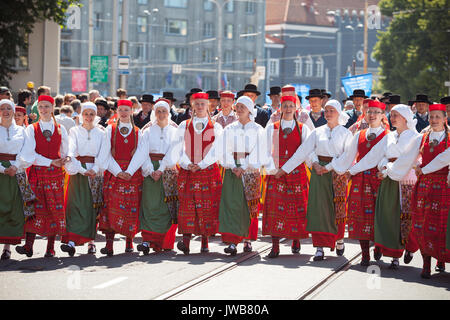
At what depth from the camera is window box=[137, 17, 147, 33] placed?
71.1 meters

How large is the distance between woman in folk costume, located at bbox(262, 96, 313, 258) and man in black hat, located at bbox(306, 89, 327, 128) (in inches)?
86.8

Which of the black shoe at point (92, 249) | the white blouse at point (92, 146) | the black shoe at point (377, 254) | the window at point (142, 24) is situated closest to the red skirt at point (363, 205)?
the black shoe at point (377, 254)

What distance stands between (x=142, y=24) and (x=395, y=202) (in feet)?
208

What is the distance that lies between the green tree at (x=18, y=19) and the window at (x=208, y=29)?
47.0 m

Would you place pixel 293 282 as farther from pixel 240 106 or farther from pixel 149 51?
pixel 149 51

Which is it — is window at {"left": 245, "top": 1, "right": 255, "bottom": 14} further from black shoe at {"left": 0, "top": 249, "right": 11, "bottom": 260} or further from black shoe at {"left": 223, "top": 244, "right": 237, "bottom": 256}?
black shoe at {"left": 0, "top": 249, "right": 11, "bottom": 260}

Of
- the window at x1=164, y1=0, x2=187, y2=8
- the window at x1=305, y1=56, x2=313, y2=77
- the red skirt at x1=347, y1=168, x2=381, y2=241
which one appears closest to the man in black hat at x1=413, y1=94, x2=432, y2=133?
the red skirt at x1=347, y1=168, x2=381, y2=241

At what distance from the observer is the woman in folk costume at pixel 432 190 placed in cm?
936

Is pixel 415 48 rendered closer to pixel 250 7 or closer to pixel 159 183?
pixel 250 7

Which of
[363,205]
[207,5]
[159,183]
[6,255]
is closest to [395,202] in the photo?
[363,205]

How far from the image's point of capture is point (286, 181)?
1079 cm

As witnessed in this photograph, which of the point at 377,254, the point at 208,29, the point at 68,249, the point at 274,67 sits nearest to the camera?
the point at 68,249

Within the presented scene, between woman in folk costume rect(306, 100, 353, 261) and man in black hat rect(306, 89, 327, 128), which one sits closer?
woman in folk costume rect(306, 100, 353, 261)

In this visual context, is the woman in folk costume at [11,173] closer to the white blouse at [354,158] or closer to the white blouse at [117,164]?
the white blouse at [117,164]
